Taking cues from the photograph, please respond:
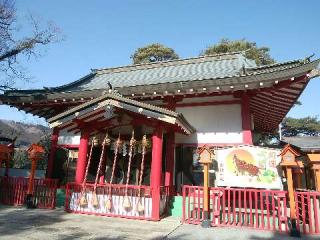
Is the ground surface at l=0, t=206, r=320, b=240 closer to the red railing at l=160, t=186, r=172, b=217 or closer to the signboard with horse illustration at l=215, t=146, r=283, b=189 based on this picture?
the red railing at l=160, t=186, r=172, b=217

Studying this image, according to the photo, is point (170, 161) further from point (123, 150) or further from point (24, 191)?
→ point (24, 191)

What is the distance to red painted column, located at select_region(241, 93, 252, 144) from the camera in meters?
9.85

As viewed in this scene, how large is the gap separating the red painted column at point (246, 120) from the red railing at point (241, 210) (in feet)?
A: 7.24

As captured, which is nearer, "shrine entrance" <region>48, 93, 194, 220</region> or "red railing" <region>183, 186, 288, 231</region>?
"red railing" <region>183, 186, 288, 231</region>

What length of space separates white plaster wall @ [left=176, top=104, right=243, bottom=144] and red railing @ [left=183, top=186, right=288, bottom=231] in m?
2.41

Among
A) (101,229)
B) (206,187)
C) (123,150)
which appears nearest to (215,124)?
(206,187)

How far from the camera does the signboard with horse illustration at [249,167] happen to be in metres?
7.92

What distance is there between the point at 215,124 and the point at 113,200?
4582mm

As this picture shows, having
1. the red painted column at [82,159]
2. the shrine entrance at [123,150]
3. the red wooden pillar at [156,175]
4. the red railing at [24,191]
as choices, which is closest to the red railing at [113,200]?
the shrine entrance at [123,150]

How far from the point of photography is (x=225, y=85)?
9.59m

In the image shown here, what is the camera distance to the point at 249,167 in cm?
818

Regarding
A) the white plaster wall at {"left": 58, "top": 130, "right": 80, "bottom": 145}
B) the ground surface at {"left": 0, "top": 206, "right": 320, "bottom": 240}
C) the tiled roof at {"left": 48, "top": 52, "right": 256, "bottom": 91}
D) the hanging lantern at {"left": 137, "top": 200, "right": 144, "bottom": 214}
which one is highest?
the tiled roof at {"left": 48, "top": 52, "right": 256, "bottom": 91}

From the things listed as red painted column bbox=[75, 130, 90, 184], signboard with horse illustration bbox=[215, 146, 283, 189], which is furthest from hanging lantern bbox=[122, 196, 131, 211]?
signboard with horse illustration bbox=[215, 146, 283, 189]

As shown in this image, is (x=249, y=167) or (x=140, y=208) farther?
(x=140, y=208)
